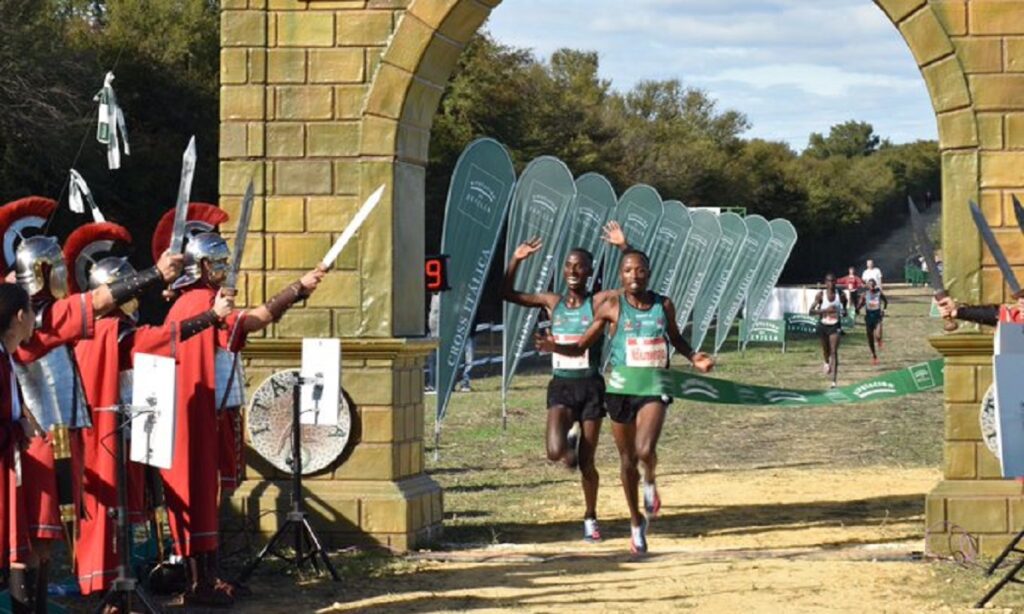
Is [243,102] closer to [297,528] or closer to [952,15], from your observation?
[297,528]

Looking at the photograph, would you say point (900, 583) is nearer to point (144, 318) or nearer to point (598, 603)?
point (598, 603)

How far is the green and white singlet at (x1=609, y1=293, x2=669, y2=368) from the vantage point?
1269 cm

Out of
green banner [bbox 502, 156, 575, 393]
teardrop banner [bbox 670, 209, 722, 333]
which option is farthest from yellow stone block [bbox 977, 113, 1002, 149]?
teardrop banner [bbox 670, 209, 722, 333]

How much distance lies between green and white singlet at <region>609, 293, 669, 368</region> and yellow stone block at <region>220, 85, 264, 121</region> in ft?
9.19

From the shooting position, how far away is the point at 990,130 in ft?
38.8

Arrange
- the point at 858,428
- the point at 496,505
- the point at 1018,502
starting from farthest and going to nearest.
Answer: the point at 858,428 < the point at 496,505 < the point at 1018,502

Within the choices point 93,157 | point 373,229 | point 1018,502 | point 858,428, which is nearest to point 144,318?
point 93,157

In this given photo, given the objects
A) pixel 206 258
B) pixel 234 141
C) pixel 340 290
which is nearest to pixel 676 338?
pixel 340 290

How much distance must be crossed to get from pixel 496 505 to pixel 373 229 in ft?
11.2

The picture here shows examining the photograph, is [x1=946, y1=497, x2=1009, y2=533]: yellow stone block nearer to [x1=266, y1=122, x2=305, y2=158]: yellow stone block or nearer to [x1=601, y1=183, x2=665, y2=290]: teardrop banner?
[x1=266, y1=122, x2=305, y2=158]: yellow stone block

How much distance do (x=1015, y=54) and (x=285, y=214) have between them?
4.80 metres

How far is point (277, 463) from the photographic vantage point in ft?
41.9

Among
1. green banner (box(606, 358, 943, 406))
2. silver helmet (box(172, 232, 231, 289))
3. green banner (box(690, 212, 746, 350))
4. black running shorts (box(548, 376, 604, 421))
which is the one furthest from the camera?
green banner (box(690, 212, 746, 350))

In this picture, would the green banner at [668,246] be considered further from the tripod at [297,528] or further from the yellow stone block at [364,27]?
the tripod at [297,528]
